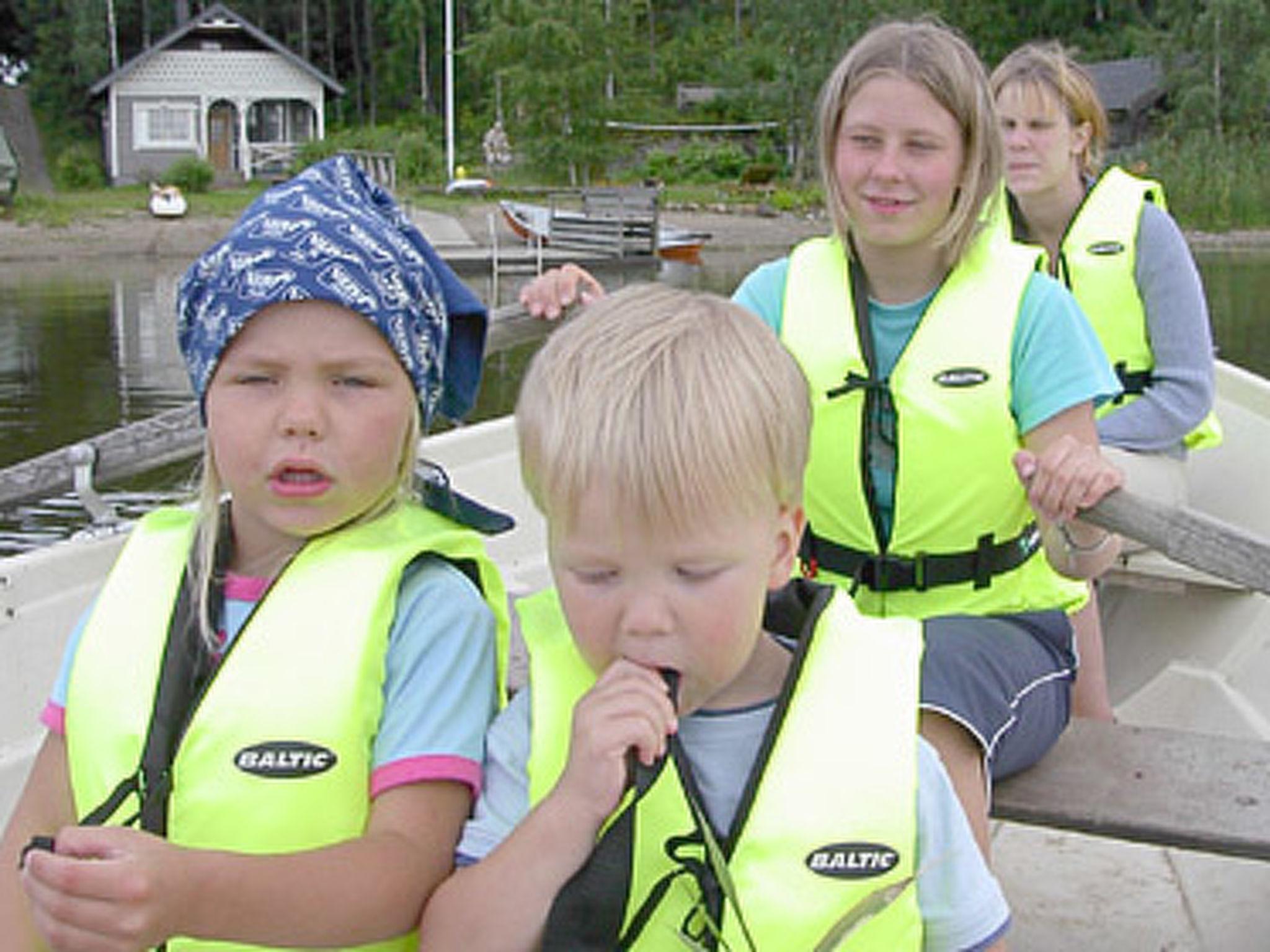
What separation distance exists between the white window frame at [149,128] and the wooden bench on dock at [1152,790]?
4110cm

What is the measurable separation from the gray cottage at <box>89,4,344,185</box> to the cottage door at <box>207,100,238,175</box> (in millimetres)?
16

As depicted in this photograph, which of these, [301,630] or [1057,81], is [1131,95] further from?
[301,630]

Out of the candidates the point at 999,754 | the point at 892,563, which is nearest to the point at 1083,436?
the point at 892,563

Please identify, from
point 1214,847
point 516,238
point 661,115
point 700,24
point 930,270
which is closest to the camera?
point 1214,847

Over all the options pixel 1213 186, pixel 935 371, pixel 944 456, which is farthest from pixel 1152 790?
pixel 1213 186

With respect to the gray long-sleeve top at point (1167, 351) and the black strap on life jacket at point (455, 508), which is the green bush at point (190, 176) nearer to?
the gray long-sleeve top at point (1167, 351)

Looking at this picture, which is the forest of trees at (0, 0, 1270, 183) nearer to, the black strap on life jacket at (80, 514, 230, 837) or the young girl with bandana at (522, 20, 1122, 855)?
the young girl with bandana at (522, 20, 1122, 855)

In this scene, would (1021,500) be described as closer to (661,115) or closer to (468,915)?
(468,915)

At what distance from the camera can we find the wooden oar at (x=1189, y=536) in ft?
6.94

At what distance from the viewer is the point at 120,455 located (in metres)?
3.21

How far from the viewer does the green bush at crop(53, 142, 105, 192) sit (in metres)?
38.2

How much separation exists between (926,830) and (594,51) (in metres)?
40.1

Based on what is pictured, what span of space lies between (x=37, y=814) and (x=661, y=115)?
43.4 metres

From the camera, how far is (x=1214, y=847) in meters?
2.05
